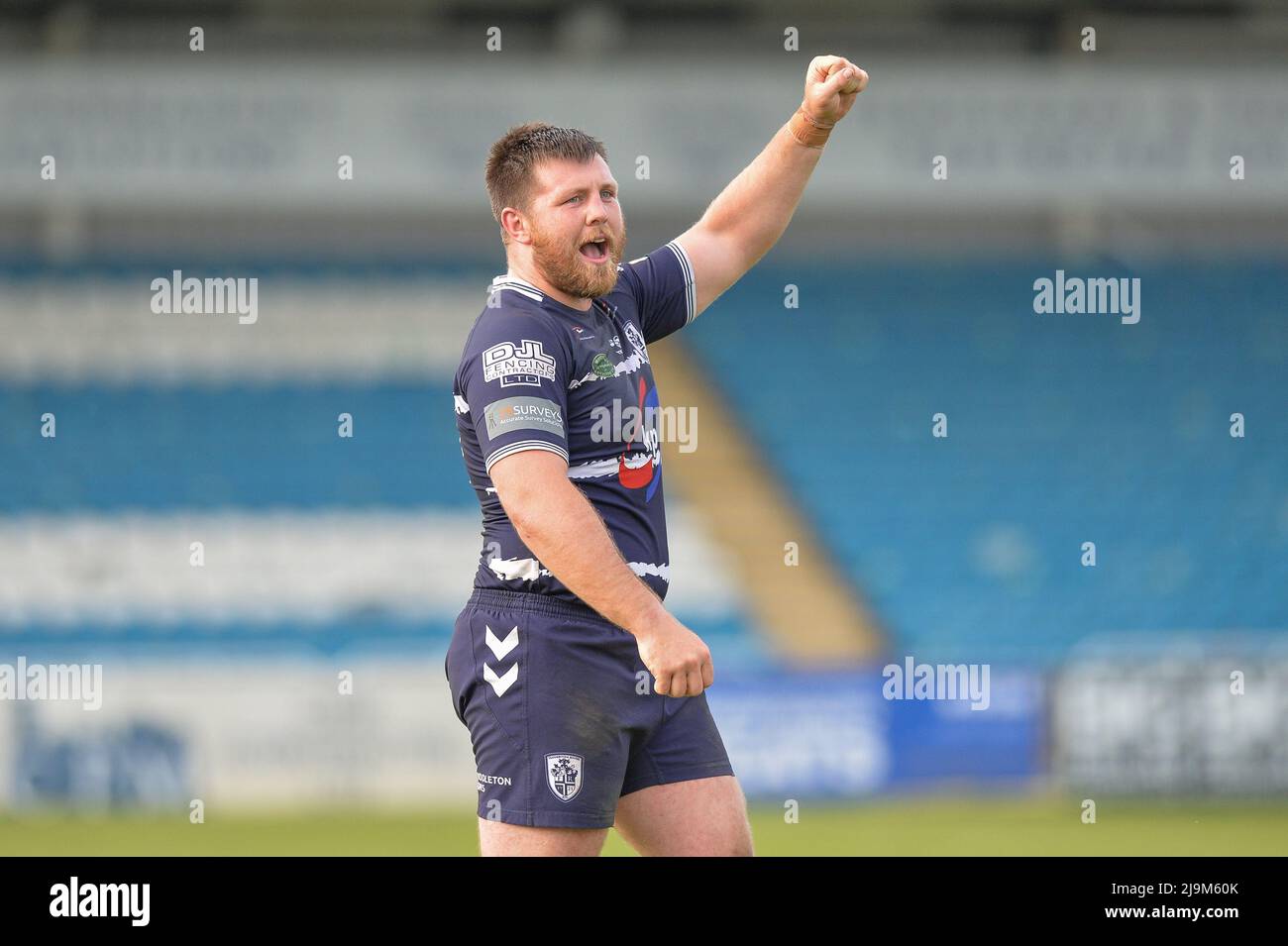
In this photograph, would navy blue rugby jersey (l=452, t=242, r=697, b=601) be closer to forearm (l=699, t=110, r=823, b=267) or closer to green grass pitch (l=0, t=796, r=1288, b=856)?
forearm (l=699, t=110, r=823, b=267)

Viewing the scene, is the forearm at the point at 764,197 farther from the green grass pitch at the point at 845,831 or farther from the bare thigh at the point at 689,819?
the green grass pitch at the point at 845,831

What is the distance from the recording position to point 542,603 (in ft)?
13.4

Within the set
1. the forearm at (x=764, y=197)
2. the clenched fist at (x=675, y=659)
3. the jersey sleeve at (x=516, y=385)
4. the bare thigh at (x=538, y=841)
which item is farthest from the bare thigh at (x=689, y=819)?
the forearm at (x=764, y=197)

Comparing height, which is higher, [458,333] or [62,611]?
[458,333]

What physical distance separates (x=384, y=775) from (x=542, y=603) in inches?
378

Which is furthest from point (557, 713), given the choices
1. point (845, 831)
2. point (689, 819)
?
point (845, 831)

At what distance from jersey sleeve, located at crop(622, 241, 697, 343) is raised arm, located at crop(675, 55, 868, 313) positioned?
3 cm

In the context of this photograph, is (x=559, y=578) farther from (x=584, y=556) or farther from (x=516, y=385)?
(x=516, y=385)

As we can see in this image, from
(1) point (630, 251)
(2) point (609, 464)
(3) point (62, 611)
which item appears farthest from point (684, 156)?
(2) point (609, 464)

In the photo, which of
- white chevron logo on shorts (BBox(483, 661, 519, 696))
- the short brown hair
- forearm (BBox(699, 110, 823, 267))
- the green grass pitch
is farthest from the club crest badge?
the green grass pitch

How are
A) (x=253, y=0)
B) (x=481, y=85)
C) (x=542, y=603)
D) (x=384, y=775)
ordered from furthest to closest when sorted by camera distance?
(x=253, y=0)
(x=481, y=85)
(x=384, y=775)
(x=542, y=603)

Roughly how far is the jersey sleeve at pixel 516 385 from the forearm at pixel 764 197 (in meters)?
0.96

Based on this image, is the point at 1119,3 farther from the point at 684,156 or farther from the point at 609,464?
the point at 609,464

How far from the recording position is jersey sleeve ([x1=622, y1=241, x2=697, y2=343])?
4.59m
